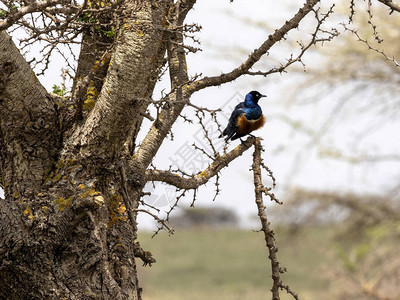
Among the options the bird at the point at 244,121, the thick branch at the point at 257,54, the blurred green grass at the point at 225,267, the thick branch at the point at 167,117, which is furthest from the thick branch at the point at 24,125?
the blurred green grass at the point at 225,267

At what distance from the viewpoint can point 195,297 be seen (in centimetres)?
2214

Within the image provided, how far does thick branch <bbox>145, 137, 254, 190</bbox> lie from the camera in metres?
3.04

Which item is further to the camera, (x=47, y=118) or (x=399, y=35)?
(x=399, y=35)


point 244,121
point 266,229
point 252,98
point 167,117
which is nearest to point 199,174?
point 167,117

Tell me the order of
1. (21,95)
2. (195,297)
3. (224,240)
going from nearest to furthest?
(21,95), (195,297), (224,240)

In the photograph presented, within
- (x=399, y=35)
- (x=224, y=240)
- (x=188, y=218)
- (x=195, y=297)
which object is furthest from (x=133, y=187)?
(x=188, y=218)

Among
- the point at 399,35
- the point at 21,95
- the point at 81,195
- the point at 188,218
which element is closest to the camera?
the point at 81,195

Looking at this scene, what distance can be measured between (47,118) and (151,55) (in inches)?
23.5

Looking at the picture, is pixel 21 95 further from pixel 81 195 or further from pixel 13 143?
pixel 81 195

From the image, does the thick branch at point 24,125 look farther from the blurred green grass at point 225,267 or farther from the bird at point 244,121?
the blurred green grass at point 225,267

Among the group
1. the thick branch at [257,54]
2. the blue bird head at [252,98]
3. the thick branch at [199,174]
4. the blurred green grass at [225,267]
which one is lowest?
the thick branch at [199,174]

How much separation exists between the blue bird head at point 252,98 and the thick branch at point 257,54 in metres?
1.33

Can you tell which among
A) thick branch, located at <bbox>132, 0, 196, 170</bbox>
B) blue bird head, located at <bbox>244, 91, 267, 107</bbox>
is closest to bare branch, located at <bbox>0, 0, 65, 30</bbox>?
thick branch, located at <bbox>132, 0, 196, 170</bbox>

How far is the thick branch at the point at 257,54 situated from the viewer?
9.40ft
